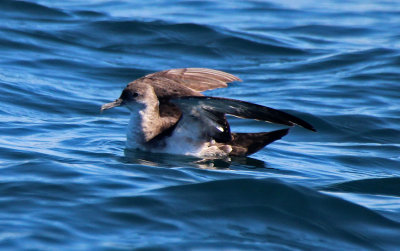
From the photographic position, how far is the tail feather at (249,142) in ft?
27.0

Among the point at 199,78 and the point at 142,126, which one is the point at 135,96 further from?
the point at 199,78

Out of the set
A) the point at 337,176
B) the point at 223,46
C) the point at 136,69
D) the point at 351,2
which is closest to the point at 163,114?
the point at 337,176

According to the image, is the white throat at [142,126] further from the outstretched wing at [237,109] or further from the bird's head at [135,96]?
the outstretched wing at [237,109]

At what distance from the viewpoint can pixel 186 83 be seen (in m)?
9.13

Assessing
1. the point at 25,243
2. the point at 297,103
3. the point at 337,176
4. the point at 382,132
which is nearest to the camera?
the point at 25,243

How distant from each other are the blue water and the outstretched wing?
0.58 meters

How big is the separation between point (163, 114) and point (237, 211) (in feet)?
8.97

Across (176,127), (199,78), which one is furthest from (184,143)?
(199,78)

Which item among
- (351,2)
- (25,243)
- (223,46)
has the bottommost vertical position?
(25,243)

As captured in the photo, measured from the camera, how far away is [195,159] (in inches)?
325

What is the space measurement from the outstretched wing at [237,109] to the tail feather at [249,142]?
0.75 metres

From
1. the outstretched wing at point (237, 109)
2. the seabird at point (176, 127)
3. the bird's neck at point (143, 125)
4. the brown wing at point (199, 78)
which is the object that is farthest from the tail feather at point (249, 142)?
the brown wing at point (199, 78)

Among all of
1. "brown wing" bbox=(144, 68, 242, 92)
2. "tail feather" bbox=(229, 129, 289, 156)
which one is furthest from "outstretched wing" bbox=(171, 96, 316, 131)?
"brown wing" bbox=(144, 68, 242, 92)

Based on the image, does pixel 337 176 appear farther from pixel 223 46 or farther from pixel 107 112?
pixel 223 46
